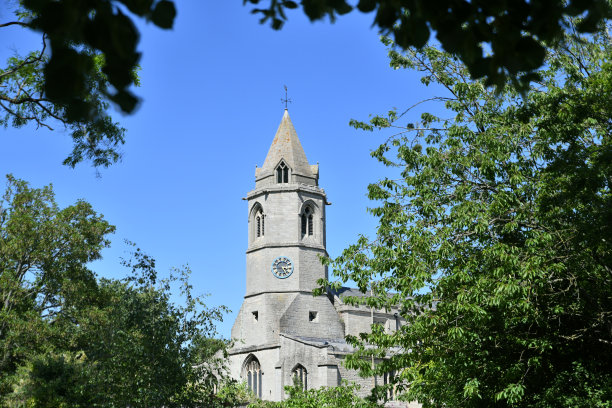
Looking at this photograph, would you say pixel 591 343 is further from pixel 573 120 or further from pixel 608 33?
pixel 608 33

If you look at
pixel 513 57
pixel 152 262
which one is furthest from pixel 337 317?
pixel 513 57

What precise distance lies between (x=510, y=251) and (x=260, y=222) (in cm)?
3967

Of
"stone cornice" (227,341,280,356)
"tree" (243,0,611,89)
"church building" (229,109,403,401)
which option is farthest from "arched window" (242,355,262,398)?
"tree" (243,0,611,89)

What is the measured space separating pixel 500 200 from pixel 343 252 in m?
3.60

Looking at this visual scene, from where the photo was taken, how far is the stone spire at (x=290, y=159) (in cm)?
5253

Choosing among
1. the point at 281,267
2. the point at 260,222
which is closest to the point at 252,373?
the point at 281,267

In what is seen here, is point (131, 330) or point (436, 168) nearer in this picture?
point (436, 168)

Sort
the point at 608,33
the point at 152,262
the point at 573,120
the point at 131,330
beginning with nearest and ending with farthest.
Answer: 1. the point at 573,120
2. the point at 608,33
3. the point at 131,330
4. the point at 152,262

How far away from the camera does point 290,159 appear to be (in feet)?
173

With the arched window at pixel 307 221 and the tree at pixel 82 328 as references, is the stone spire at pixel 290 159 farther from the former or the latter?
the tree at pixel 82 328

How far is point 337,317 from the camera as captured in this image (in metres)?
51.0

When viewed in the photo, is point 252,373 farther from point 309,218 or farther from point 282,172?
point 282,172

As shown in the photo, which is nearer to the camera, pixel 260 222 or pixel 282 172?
pixel 260 222

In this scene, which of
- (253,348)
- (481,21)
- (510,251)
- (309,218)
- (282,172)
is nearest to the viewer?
(481,21)
